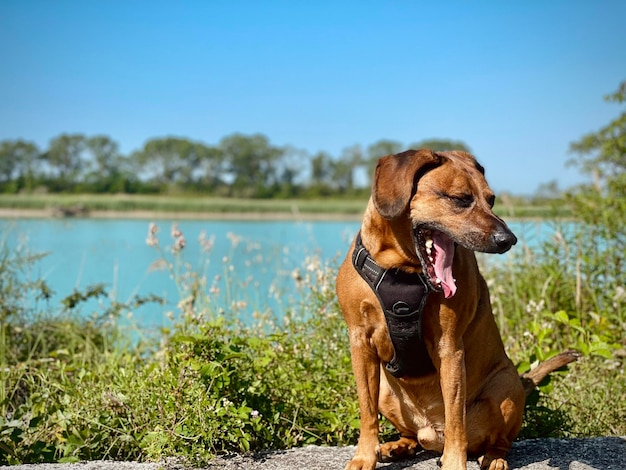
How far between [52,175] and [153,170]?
553 inches

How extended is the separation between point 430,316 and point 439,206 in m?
0.59

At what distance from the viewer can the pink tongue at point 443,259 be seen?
3.00m

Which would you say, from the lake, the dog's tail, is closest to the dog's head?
the dog's tail

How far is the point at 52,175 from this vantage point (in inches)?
1799

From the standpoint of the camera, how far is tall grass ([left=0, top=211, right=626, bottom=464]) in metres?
3.66

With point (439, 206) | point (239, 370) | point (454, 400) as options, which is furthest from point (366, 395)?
point (439, 206)

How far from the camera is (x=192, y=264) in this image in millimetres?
10367

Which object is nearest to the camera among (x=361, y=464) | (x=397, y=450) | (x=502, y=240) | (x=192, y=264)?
(x=502, y=240)

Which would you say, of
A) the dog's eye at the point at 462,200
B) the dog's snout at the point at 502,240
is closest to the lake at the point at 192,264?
the dog's eye at the point at 462,200

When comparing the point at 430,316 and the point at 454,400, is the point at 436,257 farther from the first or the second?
the point at 454,400

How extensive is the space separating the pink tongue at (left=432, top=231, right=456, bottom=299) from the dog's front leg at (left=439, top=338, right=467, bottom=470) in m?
0.31

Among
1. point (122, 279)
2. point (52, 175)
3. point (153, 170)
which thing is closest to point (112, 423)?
point (122, 279)

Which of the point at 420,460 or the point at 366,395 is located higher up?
the point at 366,395

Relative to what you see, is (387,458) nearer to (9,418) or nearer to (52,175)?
(9,418)
